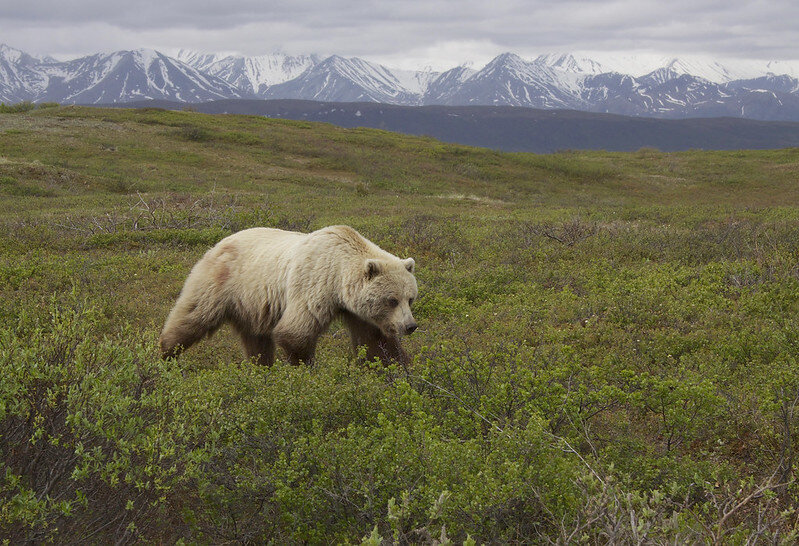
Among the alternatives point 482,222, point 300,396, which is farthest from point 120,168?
point 300,396

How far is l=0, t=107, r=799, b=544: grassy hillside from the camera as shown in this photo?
331 cm

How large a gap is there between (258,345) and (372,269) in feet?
5.85

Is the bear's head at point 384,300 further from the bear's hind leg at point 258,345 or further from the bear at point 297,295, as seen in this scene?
the bear's hind leg at point 258,345

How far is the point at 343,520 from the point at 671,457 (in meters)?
2.27

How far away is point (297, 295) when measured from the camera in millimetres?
6453

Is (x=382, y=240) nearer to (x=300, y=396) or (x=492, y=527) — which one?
(x=300, y=396)

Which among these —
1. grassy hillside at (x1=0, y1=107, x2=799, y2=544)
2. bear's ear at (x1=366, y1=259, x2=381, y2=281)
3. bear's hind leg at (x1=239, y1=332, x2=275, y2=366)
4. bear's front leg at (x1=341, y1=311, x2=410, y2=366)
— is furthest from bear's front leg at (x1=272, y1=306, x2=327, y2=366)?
bear's hind leg at (x1=239, y1=332, x2=275, y2=366)

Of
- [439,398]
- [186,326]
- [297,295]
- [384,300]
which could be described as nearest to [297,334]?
[297,295]

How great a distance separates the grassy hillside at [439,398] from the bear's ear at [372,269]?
34.7 inches

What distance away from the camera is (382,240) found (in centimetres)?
1379

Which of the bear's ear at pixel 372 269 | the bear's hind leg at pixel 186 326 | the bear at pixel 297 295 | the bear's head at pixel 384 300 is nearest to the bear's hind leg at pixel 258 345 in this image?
the bear at pixel 297 295

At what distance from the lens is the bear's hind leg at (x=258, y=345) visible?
23.8 ft

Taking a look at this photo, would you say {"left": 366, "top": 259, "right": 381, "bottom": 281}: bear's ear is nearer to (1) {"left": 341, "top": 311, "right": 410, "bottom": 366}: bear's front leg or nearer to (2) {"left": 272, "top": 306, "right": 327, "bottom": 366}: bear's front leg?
(1) {"left": 341, "top": 311, "right": 410, "bottom": 366}: bear's front leg

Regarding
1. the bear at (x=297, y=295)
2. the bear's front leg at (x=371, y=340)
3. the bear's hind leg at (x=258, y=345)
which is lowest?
the bear's hind leg at (x=258, y=345)
